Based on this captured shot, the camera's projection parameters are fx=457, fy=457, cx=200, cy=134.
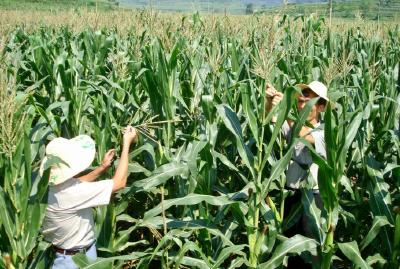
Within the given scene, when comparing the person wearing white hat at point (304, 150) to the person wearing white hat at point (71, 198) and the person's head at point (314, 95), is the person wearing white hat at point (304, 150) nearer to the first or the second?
the person's head at point (314, 95)

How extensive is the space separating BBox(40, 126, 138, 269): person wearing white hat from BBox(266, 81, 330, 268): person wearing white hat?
1215 mm

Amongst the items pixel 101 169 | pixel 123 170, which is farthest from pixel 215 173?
pixel 101 169

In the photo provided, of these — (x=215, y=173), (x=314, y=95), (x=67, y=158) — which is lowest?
(x=215, y=173)

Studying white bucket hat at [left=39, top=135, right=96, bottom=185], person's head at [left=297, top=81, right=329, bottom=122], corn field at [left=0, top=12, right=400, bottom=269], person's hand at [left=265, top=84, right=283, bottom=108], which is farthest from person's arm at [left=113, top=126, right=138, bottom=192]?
person's head at [left=297, top=81, right=329, bottom=122]

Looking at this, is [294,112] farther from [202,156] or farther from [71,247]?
[71,247]

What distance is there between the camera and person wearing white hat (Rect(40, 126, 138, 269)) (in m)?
2.53

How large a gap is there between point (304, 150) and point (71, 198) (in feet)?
5.32

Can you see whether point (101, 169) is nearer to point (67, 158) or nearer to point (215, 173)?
point (67, 158)

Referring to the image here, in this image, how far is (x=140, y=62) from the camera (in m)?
4.27

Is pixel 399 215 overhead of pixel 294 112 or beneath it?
beneath

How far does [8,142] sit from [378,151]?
2.79m

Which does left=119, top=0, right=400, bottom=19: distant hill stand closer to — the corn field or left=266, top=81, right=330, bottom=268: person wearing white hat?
left=266, top=81, right=330, bottom=268: person wearing white hat

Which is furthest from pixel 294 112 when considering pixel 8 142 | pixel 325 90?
pixel 8 142

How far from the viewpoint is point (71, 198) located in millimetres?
2557
